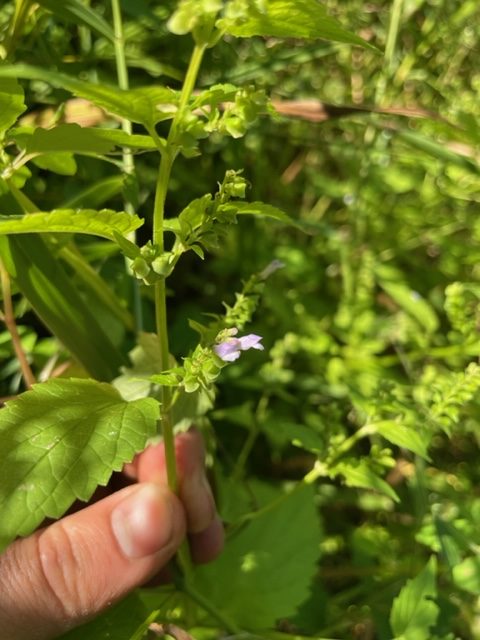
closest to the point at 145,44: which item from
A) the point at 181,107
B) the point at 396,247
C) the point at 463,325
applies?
the point at 396,247

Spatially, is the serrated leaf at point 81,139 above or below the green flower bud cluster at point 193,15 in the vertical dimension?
below

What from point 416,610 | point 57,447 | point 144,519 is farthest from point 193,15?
point 416,610

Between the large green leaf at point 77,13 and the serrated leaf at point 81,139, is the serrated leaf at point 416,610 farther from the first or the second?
the large green leaf at point 77,13

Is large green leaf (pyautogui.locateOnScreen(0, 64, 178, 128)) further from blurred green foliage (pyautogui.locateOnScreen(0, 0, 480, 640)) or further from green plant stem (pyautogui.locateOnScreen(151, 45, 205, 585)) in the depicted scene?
blurred green foliage (pyautogui.locateOnScreen(0, 0, 480, 640))

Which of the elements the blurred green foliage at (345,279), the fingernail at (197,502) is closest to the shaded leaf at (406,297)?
the blurred green foliage at (345,279)

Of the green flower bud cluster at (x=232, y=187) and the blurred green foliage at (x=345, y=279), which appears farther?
the blurred green foliage at (x=345, y=279)

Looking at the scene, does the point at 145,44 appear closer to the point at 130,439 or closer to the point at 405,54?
the point at 405,54
